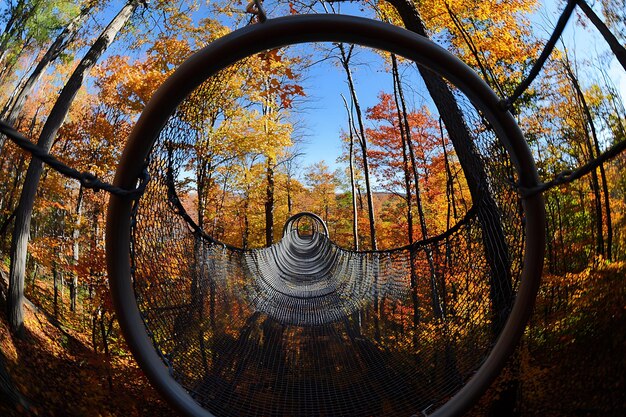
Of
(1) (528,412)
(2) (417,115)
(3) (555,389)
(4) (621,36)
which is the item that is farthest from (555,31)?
(2) (417,115)

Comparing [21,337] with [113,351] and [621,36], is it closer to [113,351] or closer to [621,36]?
[113,351]

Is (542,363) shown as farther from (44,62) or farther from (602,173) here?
(44,62)

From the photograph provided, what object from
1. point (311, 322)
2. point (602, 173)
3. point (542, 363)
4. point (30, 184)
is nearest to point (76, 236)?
point (30, 184)

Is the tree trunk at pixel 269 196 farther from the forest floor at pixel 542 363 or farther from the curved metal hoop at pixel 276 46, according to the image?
the curved metal hoop at pixel 276 46

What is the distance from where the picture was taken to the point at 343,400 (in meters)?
1.29

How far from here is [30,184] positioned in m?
3.57

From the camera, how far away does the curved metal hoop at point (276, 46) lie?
675mm

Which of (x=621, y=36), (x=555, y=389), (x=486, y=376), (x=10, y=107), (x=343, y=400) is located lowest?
(x=555, y=389)

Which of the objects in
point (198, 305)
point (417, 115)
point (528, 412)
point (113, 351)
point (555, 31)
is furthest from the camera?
point (417, 115)

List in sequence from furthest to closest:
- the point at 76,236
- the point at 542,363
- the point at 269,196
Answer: the point at 269,196 → the point at 76,236 → the point at 542,363

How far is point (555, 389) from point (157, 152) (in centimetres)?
371

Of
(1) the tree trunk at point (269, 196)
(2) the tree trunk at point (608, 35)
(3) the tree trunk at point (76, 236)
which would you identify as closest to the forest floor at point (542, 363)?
(2) the tree trunk at point (608, 35)

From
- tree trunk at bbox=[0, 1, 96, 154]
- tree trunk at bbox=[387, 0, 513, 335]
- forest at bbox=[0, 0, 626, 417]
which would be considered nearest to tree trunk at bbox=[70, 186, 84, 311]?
forest at bbox=[0, 0, 626, 417]

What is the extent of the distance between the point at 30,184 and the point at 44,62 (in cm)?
135
